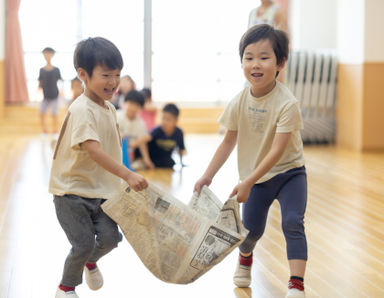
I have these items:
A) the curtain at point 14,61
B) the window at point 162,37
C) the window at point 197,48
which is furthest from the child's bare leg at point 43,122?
the window at point 197,48

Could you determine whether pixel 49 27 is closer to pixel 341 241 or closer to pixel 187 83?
pixel 187 83

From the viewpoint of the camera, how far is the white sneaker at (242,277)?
2543 millimetres

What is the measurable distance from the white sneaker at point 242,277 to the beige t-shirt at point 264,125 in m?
0.39

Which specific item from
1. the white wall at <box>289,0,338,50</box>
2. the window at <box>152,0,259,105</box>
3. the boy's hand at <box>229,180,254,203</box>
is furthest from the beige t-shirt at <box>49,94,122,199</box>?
the window at <box>152,0,259,105</box>

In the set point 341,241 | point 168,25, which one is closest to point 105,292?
point 341,241

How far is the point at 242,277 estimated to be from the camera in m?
2.55

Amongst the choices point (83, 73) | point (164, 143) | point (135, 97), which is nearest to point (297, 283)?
point (83, 73)

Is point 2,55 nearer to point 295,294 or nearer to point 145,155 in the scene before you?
point 145,155

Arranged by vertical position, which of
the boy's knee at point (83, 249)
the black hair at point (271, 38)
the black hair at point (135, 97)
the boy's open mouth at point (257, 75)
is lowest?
the boy's knee at point (83, 249)

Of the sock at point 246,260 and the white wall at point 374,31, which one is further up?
the white wall at point 374,31

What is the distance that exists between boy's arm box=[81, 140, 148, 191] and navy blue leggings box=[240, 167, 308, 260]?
529mm

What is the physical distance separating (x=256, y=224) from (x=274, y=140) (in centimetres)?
36

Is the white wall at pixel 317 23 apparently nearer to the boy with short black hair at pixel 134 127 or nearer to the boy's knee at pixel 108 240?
the boy with short black hair at pixel 134 127

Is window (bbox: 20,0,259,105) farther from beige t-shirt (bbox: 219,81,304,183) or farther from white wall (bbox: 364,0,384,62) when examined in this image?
beige t-shirt (bbox: 219,81,304,183)
